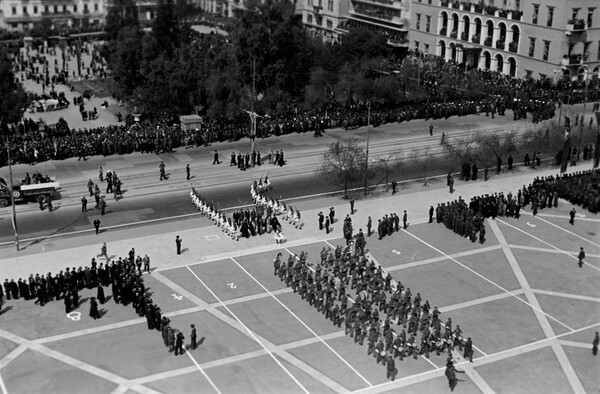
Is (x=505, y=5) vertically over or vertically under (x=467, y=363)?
over

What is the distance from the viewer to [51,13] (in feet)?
431

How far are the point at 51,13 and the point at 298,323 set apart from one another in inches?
4180

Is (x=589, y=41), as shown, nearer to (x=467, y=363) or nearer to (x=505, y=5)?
(x=505, y=5)

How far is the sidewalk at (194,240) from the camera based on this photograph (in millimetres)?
44500

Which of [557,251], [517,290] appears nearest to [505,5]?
[557,251]

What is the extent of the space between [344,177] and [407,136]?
1739 centimetres

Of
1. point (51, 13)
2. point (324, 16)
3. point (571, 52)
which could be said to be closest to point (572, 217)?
point (571, 52)

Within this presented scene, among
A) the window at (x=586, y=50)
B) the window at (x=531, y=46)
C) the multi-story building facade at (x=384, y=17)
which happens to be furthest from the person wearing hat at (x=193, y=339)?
the multi-story building facade at (x=384, y=17)

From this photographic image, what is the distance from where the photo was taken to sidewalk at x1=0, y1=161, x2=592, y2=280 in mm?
44500

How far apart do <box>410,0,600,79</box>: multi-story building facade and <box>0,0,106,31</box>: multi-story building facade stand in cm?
5585

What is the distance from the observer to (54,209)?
173 ft

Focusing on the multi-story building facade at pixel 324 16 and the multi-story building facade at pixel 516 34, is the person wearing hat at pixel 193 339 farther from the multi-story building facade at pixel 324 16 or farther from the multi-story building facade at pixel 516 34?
the multi-story building facade at pixel 324 16

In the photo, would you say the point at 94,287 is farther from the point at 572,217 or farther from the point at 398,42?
the point at 398,42

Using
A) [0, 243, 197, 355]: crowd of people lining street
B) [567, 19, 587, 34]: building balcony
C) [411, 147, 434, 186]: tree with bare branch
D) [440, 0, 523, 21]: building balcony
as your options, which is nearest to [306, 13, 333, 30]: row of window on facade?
[440, 0, 523, 21]: building balcony
